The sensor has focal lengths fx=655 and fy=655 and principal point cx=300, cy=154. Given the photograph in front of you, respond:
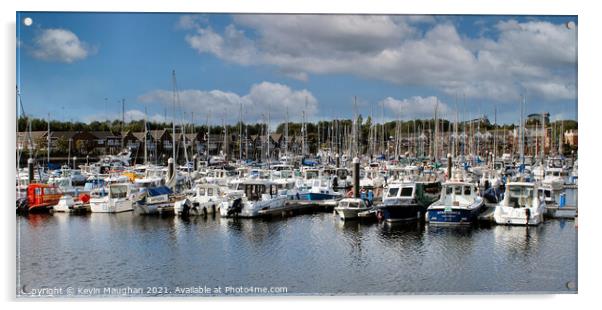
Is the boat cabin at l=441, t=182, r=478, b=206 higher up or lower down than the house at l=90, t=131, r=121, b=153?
lower down

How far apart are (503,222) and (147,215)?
14.7m

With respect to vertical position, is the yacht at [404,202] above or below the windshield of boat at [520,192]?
below

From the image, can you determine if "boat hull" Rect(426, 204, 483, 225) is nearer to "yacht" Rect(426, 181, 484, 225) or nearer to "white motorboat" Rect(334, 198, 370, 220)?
"yacht" Rect(426, 181, 484, 225)

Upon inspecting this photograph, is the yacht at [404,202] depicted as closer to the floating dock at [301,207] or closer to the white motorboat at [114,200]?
the floating dock at [301,207]

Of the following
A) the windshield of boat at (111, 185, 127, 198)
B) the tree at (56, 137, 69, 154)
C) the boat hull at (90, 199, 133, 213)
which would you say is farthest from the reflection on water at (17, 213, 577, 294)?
the tree at (56, 137, 69, 154)

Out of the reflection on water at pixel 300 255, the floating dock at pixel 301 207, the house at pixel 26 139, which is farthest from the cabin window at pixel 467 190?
the house at pixel 26 139

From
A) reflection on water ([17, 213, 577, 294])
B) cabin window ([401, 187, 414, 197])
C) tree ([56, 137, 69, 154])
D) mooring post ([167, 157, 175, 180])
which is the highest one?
tree ([56, 137, 69, 154])

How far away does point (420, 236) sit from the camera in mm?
22125

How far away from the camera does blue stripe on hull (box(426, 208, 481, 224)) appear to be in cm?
2412

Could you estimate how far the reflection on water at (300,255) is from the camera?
50.3 feet

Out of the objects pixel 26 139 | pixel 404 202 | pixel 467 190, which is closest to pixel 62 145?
pixel 26 139

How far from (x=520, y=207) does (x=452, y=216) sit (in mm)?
2617
